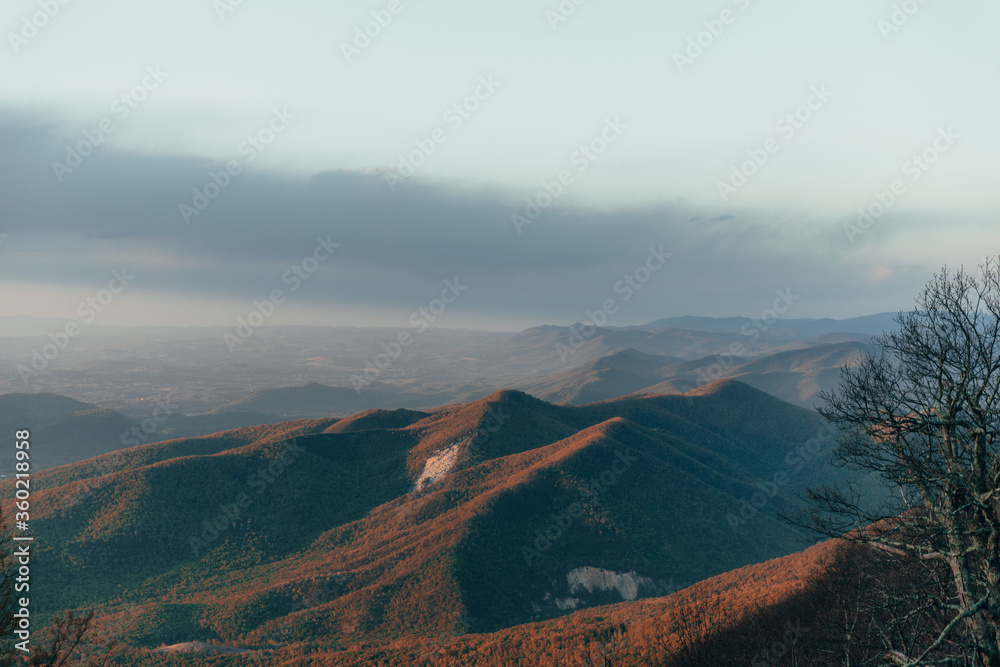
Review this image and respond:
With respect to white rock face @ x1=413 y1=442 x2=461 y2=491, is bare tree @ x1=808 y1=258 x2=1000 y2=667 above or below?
above

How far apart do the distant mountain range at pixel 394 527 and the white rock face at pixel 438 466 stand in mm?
599

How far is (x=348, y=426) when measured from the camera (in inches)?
5098

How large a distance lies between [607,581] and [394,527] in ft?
117

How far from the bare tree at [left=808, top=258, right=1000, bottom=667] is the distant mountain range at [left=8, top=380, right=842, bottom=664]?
2095 inches

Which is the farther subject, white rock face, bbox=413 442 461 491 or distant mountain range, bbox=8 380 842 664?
white rock face, bbox=413 442 461 491

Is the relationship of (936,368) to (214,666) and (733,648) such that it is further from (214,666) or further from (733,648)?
(214,666)

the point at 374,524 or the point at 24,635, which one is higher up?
the point at 24,635

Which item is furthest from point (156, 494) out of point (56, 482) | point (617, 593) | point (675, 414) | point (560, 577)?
point (675, 414)

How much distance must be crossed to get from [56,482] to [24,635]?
116161 mm

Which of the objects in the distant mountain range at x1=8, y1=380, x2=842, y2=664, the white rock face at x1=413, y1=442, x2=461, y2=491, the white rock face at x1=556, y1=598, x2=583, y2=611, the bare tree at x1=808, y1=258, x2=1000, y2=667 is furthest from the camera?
the white rock face at x1=413, y1=442, x2=461, y2=491

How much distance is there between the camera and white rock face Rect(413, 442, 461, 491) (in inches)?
3969

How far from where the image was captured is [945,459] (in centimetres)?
1794

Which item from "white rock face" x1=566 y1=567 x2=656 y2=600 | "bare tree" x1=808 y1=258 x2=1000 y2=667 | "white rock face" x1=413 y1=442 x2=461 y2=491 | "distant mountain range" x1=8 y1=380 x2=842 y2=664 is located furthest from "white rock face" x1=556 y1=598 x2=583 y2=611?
"bare tree" x1=808 y1=258 x2=1000 y2=667

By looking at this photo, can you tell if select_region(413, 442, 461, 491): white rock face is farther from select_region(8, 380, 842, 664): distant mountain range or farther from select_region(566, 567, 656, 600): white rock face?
select_region(566, 567, 656, 600): white rock face
